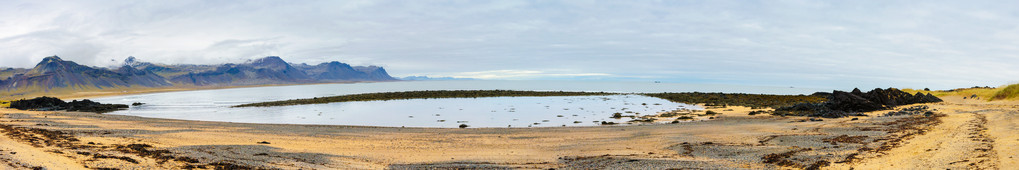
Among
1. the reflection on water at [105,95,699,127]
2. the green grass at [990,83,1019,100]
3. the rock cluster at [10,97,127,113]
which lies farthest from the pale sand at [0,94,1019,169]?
the rock cluster at [10,97,127,113]

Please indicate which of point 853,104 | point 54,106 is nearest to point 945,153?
point 853,104

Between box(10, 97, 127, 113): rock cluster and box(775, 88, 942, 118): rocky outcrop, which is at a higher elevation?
box(775, 88, 942, 118): rocky outcrop

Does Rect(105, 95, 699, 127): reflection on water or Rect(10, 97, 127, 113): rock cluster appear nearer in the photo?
Rect(105, 95, 699, 127): reflection on water

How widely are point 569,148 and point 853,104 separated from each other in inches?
838

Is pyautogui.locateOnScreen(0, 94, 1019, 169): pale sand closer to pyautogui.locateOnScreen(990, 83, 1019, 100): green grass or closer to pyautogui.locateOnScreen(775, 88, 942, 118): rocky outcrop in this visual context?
pyautogui.locateOnScreen(775, 88, 942, 118): rocky outcrop

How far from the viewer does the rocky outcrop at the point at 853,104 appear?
26.1 meters

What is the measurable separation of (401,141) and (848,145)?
14029 millimetres

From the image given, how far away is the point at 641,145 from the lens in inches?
617

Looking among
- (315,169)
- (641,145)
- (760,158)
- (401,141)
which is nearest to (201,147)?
(315,169)

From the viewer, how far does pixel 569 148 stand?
1545 cm

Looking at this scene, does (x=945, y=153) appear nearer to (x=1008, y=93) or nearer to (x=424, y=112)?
(x=1008, y=93)

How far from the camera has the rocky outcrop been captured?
85.8ft

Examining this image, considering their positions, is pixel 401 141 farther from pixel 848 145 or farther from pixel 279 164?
pixel 848 145

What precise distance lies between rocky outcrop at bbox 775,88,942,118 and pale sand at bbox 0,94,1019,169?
6.88m
